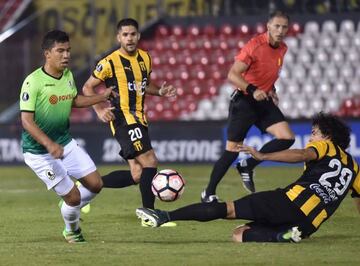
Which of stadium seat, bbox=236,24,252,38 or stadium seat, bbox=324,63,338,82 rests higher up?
stadium seat, bbox=236,24,252,38

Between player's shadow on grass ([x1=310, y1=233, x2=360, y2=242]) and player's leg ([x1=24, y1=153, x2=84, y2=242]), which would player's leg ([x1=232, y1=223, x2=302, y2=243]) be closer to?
player's shadow on grass ([x1=310, y1=233, x2=360, y2=242])

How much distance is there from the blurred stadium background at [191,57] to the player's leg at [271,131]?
5.57 meters

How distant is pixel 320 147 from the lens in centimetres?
884

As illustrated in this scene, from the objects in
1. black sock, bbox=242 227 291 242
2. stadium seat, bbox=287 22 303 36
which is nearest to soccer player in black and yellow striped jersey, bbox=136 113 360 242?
black sock, bbox=242 227 291 242

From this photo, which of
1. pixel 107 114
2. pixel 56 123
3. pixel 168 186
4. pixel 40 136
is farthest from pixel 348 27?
pixel 40 136

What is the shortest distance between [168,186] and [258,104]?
8.41ft

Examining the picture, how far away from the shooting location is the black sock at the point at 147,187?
10.6m

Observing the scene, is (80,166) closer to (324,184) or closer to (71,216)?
(71,216)

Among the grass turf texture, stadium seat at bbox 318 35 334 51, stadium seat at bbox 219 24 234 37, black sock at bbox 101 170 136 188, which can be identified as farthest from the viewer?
stadium seat at bbox 219 24 234 37

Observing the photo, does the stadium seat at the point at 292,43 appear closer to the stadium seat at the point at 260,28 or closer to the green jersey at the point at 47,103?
the stadium seat at the point at 260,28

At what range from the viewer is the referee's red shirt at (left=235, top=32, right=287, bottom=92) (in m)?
Result: 12.1

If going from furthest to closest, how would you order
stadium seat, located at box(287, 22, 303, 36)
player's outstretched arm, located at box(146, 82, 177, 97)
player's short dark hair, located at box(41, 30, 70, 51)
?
1. stadium seat, located at box(287, 22, 303, 36)
2. player's outstretched arm, located at box(146, 82, 177, 97)
3. player's short dark hair, located at box(41, 30, 70, 51)

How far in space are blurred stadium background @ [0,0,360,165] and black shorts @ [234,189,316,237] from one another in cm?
895

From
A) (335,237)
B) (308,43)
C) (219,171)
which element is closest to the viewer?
(335,237)
